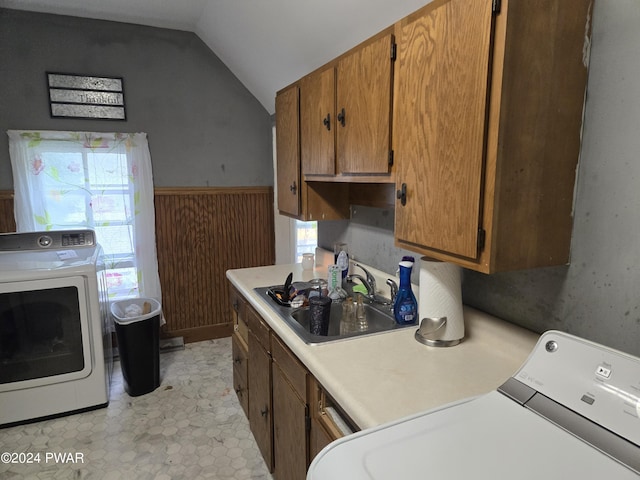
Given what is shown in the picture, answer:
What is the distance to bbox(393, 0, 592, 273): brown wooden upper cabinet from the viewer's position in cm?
100

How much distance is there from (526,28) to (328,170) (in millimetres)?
1025

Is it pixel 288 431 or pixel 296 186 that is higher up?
pixel 296 186

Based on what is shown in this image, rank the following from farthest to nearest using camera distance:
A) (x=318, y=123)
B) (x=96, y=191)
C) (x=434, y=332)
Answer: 1. (x=96, y=191)
2. (x=318, y=123)
3. (x=434, y=332)

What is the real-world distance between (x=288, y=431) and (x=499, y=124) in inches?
52.7

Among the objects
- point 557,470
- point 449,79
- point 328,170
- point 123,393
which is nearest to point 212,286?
point 123,393

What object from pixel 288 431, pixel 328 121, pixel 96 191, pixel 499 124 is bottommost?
pixel 288 431

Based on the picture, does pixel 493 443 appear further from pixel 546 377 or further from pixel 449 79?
pixel 449 79

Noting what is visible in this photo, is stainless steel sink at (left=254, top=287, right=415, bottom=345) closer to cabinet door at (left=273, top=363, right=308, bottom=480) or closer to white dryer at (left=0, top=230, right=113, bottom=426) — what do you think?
cabinet door at (left=273, top=363, right=308, bottom=480)

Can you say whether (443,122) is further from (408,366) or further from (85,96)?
(85,96)

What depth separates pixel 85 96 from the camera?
3.04 metres

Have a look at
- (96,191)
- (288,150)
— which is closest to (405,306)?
(288,150)

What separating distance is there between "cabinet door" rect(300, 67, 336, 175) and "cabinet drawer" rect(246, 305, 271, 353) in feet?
2.49

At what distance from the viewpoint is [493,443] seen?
0.81 meters

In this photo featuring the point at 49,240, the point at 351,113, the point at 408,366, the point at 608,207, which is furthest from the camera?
the point at 49,240
